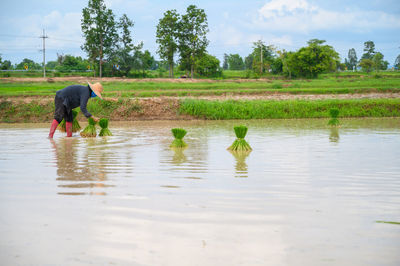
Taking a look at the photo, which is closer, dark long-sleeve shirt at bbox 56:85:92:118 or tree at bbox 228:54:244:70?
dark long-sleeve shirt at bbox 56:85:92:118

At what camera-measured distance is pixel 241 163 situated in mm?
6066

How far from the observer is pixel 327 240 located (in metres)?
2.79

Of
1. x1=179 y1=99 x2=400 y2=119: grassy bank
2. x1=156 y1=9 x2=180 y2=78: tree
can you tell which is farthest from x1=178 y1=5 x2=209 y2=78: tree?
x1=179 y1=99 x2=400 y2=119: grassy bank

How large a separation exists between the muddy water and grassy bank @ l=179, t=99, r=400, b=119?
9336 mm

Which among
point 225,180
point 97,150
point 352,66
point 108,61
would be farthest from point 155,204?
point 352,66

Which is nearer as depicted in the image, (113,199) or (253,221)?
(253,221)

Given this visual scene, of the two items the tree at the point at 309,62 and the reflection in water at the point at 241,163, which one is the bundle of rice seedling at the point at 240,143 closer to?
the reflection in water at the point at 241,163

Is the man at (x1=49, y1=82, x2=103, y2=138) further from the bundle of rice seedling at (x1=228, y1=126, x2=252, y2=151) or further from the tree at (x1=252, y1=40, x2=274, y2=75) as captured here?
the tree at (x1=252, y1=40, x2=274, y2=75)

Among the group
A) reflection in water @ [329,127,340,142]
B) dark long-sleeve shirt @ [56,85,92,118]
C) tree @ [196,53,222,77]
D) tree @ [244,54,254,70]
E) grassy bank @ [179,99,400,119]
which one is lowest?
reflection in water @ [329,127,340,142]

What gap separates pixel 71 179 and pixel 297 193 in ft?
8.53

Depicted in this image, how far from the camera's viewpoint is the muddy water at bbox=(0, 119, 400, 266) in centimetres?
262

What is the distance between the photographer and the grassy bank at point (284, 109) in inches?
634

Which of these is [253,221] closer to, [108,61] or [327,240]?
[327,240]

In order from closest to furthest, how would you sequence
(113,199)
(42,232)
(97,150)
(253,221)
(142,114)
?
(42,232) < (253,221) < (113,199) < (97,150) < (142,114)
